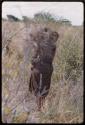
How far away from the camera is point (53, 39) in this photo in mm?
4344

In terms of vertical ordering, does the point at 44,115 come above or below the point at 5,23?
below

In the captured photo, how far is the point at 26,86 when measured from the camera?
14.7 feet

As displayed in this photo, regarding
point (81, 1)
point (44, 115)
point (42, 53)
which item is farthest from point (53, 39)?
point (44, 115)

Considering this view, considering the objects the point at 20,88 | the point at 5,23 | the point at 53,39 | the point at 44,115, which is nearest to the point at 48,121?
the point at 44,115

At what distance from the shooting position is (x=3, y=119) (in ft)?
13.7

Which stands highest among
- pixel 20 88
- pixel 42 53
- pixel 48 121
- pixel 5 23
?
pixel 5 23

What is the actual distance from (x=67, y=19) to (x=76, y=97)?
90 cm

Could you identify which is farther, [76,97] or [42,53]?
[76,97]

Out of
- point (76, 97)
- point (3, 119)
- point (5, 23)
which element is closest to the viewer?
point (3, 119)

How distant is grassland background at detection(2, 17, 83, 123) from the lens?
4.27 metres

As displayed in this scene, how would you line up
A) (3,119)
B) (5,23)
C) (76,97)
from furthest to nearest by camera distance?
(76,97)
(5,23)
(3,119)

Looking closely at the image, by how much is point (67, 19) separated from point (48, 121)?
1.18m

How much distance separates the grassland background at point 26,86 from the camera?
14.0ft

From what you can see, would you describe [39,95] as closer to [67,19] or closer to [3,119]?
[3,119]
